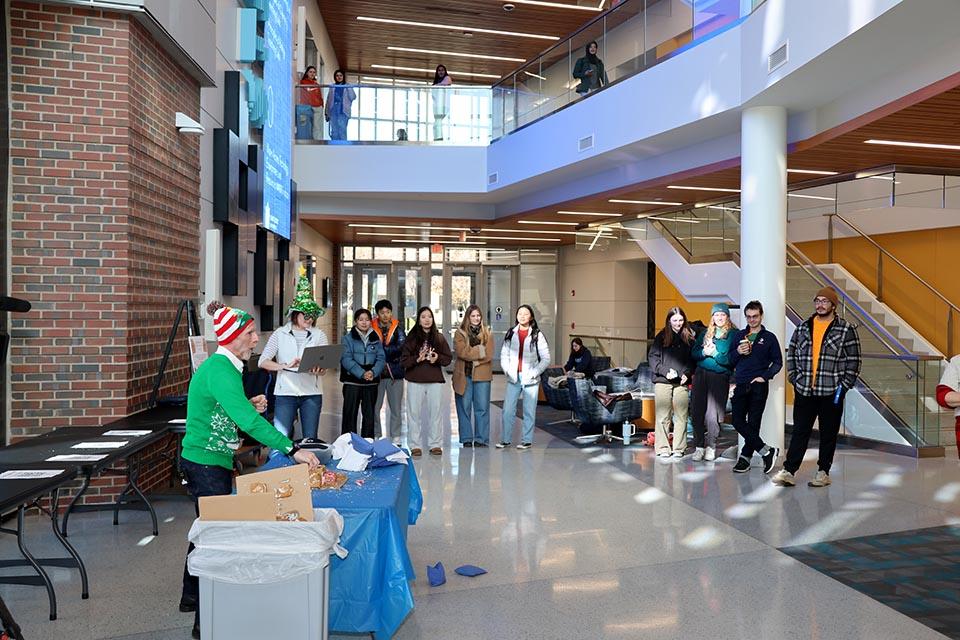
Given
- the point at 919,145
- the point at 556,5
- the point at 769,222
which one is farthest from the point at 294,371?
the point at 556,5

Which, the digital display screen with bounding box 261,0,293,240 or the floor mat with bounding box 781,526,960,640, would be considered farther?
the digital display screen with bounding box 261,0,293,240

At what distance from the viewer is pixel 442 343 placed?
9.26 m

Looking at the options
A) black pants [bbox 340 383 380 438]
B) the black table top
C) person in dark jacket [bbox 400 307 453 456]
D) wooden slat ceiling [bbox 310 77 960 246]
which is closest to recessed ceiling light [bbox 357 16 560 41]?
wooden slat ceiling [bbox 310 77 960 246]

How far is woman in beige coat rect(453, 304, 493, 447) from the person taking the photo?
938 centimetres

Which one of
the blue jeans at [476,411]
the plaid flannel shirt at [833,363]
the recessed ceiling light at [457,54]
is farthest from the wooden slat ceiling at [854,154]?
the recessed ceiling light at [457,54]

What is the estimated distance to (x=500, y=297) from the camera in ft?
78.6

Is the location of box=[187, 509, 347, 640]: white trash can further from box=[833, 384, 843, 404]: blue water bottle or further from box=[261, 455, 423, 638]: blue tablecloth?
box=[833, 384, 843, 404]: blue water bottle

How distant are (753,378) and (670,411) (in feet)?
4.15

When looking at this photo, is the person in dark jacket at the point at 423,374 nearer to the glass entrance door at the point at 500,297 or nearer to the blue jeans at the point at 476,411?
the blue jeans at the point at 476,411

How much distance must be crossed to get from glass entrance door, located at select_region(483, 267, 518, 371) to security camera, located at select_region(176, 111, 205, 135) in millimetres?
16163

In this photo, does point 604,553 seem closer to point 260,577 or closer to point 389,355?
point 260,577

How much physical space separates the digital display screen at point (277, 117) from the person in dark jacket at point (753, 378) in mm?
6414

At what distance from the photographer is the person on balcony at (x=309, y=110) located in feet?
49.5

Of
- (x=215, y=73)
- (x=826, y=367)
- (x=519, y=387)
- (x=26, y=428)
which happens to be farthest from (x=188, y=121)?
(x=826, y=367)
